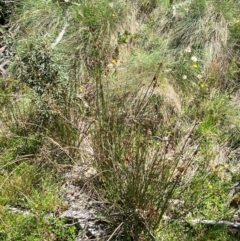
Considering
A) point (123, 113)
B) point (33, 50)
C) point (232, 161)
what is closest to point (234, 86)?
point (232, 161)

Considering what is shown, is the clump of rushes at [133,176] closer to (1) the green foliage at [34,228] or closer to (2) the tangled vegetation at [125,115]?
(2) the tangled vegetation at [125,115]

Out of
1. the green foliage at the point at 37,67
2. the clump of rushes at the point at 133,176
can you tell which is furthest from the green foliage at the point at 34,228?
the green foliage at the point at 37,67

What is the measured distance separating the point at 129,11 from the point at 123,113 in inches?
60.8

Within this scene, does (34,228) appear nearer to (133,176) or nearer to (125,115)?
(133,176)

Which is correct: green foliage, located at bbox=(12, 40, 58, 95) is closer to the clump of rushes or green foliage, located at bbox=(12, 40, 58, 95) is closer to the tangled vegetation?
the tangled vegetation

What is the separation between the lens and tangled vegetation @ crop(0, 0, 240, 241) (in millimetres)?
2732

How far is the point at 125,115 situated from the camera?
125 inches

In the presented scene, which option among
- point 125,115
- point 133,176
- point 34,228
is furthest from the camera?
point 125,115

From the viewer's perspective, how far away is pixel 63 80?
10.9 feet

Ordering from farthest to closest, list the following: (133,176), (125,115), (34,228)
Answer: (125,115), (34,228), (133,176)

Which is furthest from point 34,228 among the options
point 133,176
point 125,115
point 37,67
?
point 37,67

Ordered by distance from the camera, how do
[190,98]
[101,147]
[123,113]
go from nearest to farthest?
A: [101,147] → [123,113] → [190,98]

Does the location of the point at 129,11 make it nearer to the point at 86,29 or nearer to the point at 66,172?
the point at 86,29

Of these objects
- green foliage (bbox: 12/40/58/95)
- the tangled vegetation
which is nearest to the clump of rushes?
the tangled vegetation
